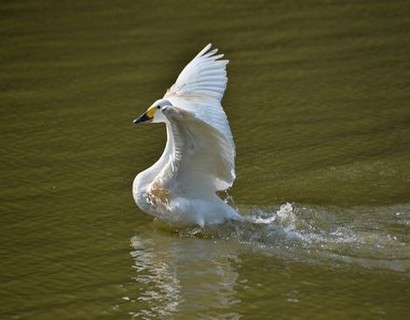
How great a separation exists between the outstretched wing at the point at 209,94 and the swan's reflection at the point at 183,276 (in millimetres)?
625

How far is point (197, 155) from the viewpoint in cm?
816

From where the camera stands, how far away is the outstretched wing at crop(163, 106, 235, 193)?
7664 millimetres

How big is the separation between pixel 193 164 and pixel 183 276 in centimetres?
103

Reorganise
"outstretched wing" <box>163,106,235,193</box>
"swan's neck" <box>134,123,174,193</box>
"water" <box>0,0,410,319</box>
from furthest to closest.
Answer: "swan's neck" <box>134,123,174,193</box> → "outstretched wing" <box>163,106,235,193</box> → "water" <box>0,0,410,319</box>

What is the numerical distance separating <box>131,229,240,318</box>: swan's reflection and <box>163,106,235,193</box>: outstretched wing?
0.47 m

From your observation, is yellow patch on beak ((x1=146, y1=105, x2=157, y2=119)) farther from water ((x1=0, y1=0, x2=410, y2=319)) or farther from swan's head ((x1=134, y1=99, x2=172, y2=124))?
water ((x1=0, y1=0, x2=410, y2=319))

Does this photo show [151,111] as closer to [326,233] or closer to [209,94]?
[209,94]

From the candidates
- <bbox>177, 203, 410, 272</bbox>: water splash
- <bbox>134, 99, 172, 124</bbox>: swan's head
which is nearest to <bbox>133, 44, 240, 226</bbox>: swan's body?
<bbox>134, 99, 172, 124</bbox>: swan's head

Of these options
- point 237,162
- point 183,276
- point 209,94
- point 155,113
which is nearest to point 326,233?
point 183,276

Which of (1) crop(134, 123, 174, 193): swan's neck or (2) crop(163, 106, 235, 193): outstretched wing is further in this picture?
(1) crop(134, 123, 174, 193): swan's neck

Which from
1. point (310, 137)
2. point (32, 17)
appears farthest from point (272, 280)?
point (32, 17)

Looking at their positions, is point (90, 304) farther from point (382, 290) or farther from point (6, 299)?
point (382, 290)

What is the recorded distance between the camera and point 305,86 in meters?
11.6

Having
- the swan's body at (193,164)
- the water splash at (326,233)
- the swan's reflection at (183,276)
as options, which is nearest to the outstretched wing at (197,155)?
the swan's body at (193,164)
